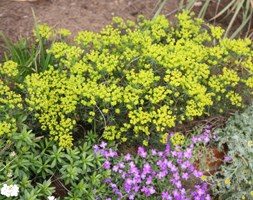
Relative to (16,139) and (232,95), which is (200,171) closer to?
(232,95)

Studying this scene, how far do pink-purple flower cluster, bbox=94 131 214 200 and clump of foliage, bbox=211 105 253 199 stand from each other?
0.59ft

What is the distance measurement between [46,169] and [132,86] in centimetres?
77

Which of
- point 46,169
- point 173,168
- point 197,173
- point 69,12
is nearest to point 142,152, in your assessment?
point 173,168

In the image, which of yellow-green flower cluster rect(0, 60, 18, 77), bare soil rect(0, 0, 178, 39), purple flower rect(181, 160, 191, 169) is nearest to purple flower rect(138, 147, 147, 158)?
purple flower rect(181, 160, 191, 169)

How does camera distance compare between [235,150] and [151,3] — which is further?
[151,3]

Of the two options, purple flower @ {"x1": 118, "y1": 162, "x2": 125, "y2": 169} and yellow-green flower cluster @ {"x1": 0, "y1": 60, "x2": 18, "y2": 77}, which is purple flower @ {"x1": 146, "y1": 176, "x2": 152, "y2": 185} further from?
yellow-green flower cluster @ {"x1": 0, "y1": 60, "x2": 18, "y2": 77}

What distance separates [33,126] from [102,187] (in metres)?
0.59

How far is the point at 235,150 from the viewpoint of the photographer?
3363 millimetres

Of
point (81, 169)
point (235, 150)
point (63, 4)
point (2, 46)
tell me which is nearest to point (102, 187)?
point (81, 169)

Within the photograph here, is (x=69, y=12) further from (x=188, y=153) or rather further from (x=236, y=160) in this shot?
(x=236, y=160)

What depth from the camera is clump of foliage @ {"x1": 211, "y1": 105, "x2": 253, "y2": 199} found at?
329 cm

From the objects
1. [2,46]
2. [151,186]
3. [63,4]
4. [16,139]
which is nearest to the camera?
[16,139]

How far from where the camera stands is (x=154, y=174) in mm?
3033

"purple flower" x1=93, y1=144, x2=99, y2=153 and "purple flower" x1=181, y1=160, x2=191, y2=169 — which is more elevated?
"purple flower" x1=93, y1=144, x2=99, y2=153
